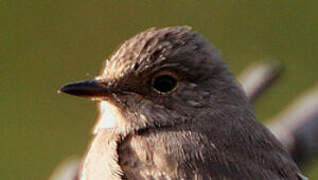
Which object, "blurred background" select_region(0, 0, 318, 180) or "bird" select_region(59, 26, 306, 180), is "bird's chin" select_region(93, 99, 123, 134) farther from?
"blurred background" select_region(0, 0, 318, 180)

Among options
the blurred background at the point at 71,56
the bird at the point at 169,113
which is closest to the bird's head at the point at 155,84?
the bird at the point at 169,113

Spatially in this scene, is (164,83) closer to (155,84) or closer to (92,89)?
(155,84)

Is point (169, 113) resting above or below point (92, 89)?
below

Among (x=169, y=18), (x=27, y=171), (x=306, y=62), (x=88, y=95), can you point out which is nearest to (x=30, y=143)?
(x=27, y=171)

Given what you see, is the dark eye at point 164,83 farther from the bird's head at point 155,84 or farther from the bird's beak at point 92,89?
the bird's beak at point 92,89

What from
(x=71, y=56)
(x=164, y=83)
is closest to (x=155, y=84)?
(x=164, y=83)

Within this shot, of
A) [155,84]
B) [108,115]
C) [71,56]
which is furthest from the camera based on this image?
[71,56]

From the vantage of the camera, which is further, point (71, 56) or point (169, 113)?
point (71, 56)
